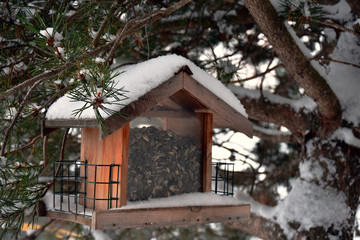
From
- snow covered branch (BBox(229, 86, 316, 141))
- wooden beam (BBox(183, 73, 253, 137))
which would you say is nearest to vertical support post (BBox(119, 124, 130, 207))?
wooden beam (BBox(183, 73, 253, 137))

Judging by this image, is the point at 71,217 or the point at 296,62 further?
the point at 296,62

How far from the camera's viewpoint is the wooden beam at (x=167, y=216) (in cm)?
165

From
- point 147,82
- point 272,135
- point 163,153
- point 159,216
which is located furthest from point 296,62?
point 272,135

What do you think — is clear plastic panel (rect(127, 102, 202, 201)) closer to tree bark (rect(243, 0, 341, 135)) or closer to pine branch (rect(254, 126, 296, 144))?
tree bark (rect(243, 0, 341, 135))

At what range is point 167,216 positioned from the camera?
181 cm

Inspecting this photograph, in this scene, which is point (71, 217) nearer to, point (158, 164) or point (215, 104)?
A: point (158, 164)

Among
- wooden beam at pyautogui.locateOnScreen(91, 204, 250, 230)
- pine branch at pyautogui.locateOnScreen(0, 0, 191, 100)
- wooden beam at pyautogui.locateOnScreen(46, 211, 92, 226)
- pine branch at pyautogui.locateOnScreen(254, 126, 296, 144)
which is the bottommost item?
wooden beam at pyautogui.locateOnScreen(46, 211, 92, 226)

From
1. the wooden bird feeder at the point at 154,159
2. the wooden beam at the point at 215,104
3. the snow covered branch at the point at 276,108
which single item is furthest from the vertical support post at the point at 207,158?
the snow covered branch at the point at 276,108

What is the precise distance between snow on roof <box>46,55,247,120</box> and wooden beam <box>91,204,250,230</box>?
0.35 metres

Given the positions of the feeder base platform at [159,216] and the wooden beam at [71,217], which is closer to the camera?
the feeder base platform at [159,216]

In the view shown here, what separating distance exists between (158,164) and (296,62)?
1064mm

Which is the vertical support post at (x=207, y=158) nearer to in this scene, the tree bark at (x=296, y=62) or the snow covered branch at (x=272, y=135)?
the tree bark at (x=296, y=62)

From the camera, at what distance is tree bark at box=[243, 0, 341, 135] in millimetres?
2199

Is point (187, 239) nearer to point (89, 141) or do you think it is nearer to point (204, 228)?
point (204, 228)
